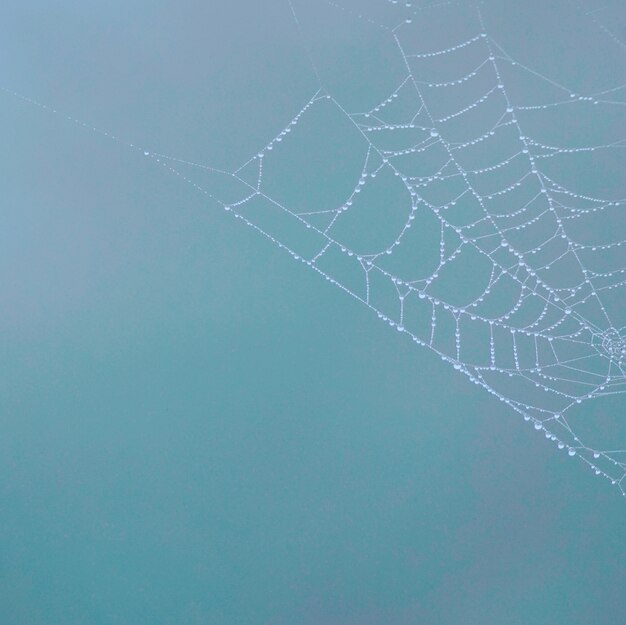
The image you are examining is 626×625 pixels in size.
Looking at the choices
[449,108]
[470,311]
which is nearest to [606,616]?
[470,311]

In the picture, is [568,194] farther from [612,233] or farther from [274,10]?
[274,10]

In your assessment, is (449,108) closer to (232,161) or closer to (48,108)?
(232,161)

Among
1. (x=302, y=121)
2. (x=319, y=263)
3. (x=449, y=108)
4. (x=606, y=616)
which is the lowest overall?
(x=606, y=616)

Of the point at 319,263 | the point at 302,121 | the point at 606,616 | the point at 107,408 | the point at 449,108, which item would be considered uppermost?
the point at 449,108

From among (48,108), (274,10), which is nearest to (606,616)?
(274,10)

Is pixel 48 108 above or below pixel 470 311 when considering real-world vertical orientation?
below

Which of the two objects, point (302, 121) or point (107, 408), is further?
point (107, 408)

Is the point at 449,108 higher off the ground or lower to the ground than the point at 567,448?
higher
